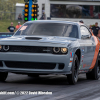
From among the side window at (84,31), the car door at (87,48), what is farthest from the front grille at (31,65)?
the side window at (84,31)

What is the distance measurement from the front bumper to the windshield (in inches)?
54.6

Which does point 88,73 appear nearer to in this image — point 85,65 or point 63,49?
point 85,65

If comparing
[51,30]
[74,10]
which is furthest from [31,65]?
[74,10]

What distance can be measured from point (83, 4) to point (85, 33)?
43663 mm

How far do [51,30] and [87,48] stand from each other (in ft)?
3.26

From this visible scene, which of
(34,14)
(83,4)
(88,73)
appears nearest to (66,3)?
(83,4)

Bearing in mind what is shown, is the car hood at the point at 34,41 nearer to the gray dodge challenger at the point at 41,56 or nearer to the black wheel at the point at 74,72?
the gray dodge challenger at the point at 41,56

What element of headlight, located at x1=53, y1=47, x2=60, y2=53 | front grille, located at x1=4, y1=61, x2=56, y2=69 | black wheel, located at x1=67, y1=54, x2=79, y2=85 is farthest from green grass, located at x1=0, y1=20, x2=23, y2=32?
headlight, located at x1=53, y1=47, x2=60, y2=53

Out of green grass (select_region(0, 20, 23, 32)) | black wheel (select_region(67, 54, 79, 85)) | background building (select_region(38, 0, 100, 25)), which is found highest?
black wheel (select_region(67, 54, 79, 85))

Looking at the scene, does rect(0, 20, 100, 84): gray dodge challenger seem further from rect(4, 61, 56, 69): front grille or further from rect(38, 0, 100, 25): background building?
rect(38, 0, 100, 25): background building

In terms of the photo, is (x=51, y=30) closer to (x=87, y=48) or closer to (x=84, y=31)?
(x=87, y=48)

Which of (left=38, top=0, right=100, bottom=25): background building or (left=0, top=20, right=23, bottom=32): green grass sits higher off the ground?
(left=38, top=0, right=100, bottom=25): background building

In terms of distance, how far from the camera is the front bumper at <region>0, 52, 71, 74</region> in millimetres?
8266

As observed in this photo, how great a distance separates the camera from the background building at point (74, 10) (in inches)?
2063
